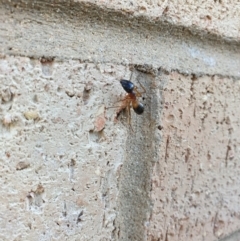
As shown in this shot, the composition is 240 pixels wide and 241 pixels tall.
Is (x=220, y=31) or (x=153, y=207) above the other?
(x=220, y=31)

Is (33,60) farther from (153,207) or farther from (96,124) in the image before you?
(153,207)

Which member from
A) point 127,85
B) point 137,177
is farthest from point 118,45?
point 137,177

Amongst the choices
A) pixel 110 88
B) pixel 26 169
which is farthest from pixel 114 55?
pixel 26 169

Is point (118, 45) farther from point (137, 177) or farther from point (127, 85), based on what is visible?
point (137, 177)

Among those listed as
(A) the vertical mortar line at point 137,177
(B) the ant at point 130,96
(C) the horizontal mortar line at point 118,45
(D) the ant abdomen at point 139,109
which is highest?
(C) the horizontal mortar line at point 118,45

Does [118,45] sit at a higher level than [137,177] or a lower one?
higher
